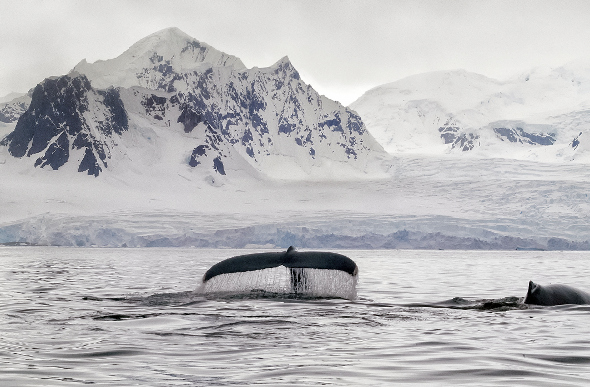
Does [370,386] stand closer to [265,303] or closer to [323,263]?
[323,263]

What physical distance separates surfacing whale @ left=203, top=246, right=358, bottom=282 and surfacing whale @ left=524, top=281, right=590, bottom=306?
3.74 metres

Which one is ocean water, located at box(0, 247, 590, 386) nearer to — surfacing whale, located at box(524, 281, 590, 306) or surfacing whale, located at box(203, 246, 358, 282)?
surfacing whale, located at box(524, 281, 590, 306)

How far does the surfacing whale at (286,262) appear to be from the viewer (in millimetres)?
12258

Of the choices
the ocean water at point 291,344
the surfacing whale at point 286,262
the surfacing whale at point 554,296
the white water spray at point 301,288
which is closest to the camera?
the ocean water at point 291,344

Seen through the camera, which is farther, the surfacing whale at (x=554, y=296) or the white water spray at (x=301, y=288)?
the surfacing whale at (x=554, y=296)

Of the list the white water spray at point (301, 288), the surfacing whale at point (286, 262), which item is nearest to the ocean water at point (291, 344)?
the white water spray at point (301, 288)

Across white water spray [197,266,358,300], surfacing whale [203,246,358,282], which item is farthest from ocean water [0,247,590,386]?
surfacing whale [203,246,358,282]

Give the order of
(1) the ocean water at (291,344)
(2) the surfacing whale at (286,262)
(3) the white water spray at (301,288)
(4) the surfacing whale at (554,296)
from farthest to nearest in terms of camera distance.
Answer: (4) the surfacing whale at (554,296), (3) the white water spray at (301,288), (2) the surfacing whale at (286,262), (1) the ocean water at (291,344)

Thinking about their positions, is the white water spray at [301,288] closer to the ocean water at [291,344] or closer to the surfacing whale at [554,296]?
the ocean water at [291,344]

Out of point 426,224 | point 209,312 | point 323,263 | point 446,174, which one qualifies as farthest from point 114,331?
point 446,174

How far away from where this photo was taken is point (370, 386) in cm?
618

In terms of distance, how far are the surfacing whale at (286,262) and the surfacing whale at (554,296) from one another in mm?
3738

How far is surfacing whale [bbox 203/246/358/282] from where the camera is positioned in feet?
40.2

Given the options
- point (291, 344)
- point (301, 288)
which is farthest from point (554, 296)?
point (291, 344)
